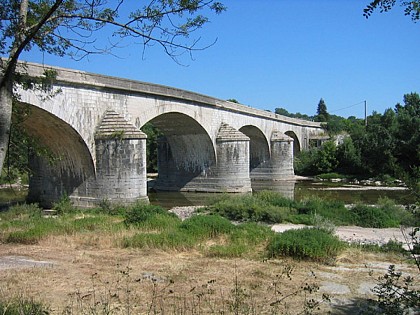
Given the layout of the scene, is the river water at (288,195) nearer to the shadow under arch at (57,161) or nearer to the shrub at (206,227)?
the shadow under arch at (57,161)

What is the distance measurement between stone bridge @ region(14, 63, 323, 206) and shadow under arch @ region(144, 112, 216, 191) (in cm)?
7

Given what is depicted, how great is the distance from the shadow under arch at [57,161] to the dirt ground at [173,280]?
30.0 feet

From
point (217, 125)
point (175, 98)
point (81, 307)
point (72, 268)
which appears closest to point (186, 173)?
point (217, 125)

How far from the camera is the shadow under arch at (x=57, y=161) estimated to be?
1656 centimetres

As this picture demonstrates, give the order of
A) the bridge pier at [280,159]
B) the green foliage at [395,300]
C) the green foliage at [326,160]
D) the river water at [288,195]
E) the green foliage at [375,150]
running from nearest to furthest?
1. the green foliage at [395,300]
2. the river water at [288,195]
3. the green foliage at [375,150]
4. the bridge pier at [280,159]
5. the green foliage at [326,160]

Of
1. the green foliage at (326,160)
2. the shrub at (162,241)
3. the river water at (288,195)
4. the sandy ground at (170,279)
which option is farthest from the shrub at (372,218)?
the green foliage at (326,160)

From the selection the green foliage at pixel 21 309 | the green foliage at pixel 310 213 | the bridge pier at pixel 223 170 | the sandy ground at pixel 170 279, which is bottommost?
the green foliage at pixel 310 213

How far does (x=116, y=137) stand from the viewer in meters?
17.0

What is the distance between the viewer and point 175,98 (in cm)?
2306

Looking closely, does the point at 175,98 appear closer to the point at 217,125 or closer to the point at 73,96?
the point at 217,125

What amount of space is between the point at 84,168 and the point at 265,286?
44.3 feet

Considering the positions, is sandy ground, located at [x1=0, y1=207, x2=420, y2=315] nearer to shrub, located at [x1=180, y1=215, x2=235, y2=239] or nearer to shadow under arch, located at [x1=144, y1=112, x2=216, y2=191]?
shrub, located at [x1=180, y1=215, x2=235, y2=239]

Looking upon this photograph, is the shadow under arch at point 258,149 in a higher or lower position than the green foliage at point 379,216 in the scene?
higher

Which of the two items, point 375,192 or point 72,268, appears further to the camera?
point 375,192
